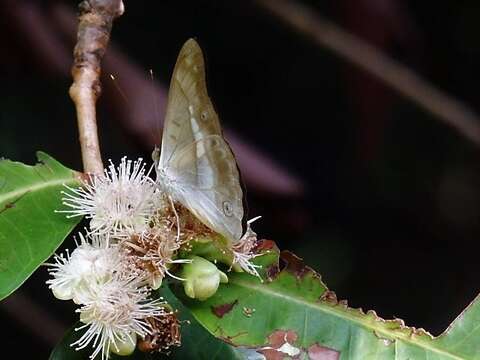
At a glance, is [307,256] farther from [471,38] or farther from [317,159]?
[471,38]

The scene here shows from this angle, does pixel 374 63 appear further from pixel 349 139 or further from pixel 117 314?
pixel 117 314

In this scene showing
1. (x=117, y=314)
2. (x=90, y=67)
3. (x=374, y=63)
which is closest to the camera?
(x=117, y=314)

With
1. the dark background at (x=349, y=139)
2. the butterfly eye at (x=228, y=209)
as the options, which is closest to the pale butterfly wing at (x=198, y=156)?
the butterfly eye at (x=228, y=209)

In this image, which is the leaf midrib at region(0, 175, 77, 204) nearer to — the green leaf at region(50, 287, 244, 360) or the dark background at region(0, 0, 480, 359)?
the green leaf at region(50, 287, 244, 360)

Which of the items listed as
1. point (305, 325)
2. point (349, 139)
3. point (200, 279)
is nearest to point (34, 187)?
point (200, 279)

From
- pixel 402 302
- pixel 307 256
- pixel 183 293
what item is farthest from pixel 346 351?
pixel 402 302

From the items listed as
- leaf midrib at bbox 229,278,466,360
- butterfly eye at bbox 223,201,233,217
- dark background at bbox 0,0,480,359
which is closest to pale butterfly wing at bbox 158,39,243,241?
butterfly eye at bbox 223,201,233,217
